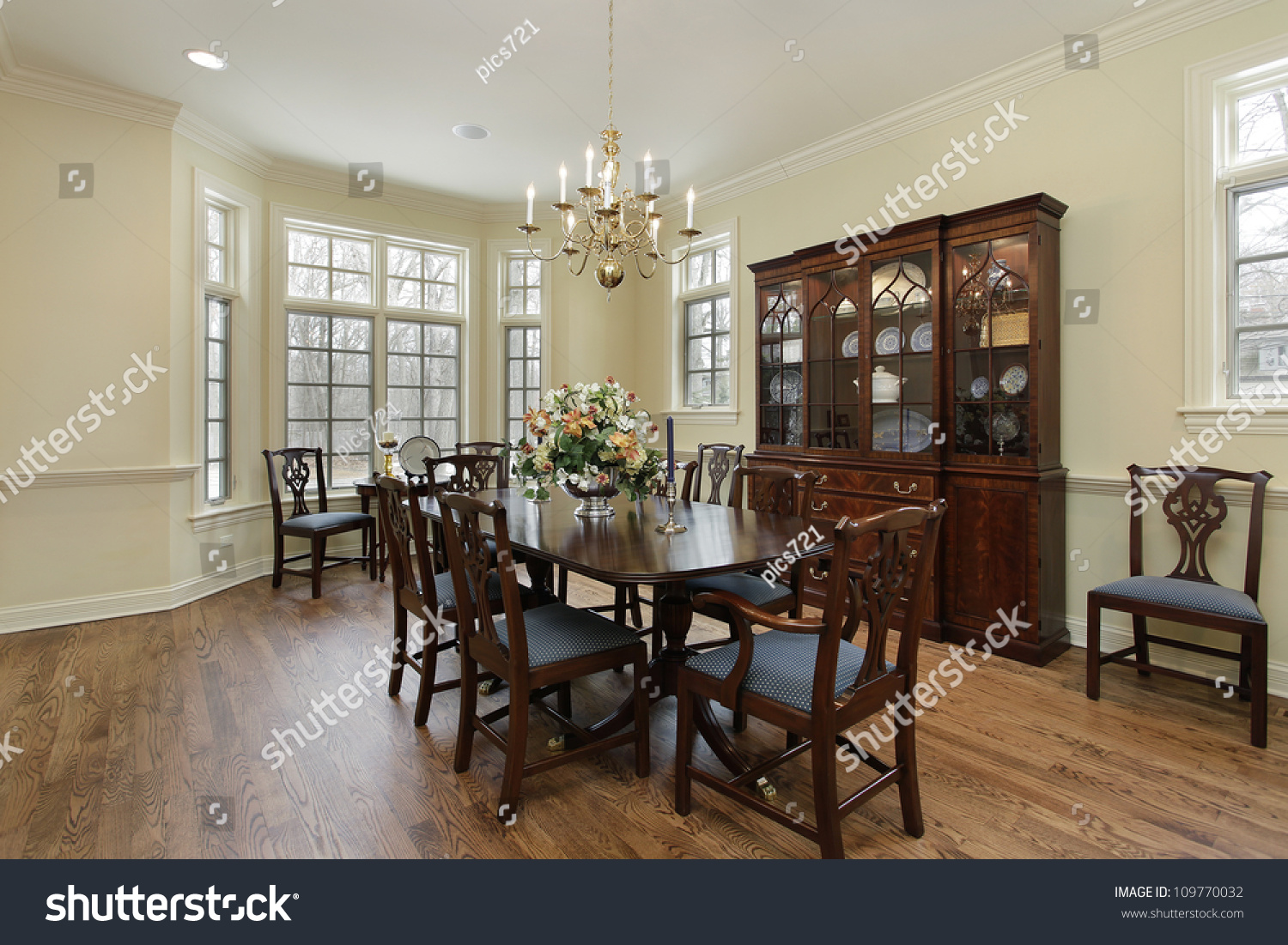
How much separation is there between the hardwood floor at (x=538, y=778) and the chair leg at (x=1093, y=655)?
5 centimetres

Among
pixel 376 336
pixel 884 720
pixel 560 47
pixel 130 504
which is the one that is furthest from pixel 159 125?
pixel 884 720

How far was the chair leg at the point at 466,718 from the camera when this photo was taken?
225 centimetres

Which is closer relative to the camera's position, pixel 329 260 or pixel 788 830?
pixel 788 830

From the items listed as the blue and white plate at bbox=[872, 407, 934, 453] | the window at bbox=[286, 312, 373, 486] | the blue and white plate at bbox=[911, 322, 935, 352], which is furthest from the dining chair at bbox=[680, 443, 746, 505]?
the window at bbox=[286, 312, 373, 486]

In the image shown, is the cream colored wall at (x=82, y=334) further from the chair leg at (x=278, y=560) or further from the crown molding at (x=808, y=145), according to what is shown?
the chair leg at (x=278, y=560)

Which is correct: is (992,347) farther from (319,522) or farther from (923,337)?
(319,522)

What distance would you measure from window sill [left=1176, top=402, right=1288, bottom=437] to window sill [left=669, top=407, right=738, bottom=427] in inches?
110

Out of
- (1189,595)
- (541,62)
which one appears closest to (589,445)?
(541,62)

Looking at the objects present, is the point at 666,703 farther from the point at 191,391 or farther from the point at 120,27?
the point at 120,27

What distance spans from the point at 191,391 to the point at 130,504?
2.54ft

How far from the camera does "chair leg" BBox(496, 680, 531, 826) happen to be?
196 centimetres

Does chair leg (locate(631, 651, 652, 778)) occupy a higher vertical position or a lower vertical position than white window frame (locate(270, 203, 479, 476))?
lower

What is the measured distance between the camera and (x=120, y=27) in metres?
3.21

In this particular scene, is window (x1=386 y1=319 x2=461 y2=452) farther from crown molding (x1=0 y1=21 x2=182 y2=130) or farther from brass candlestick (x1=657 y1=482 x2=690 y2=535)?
brass candlestick (x1=657 y1=482 x2=690 y2=535)
